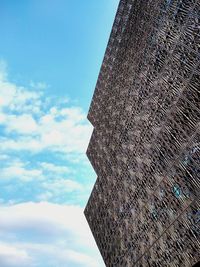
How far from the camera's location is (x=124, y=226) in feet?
135

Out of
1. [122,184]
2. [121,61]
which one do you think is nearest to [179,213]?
[122,184]

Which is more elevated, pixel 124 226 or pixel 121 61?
pixel 121 61

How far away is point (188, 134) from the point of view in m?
29.4

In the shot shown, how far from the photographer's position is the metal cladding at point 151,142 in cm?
2922

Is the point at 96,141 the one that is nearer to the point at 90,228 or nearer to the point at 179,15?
the point at 90,228

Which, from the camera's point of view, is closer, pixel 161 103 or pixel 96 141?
pixel 161 103

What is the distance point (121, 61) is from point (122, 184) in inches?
751

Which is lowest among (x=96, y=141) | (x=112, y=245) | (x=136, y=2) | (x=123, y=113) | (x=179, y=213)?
(x=179, y=213)

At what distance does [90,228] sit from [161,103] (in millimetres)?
29020

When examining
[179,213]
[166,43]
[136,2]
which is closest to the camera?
[179,213]

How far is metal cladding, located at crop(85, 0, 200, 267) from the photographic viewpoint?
29219 millimetres

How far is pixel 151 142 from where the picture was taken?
3612 centimetres

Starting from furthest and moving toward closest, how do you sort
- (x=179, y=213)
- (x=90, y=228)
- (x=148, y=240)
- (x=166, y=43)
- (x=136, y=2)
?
(x=90, y=228) → (x=136, y=2) → (x=166, y=43) → (x=148, y=240) → (x=179, y=213)

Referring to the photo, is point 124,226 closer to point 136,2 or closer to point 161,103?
point 161,103
